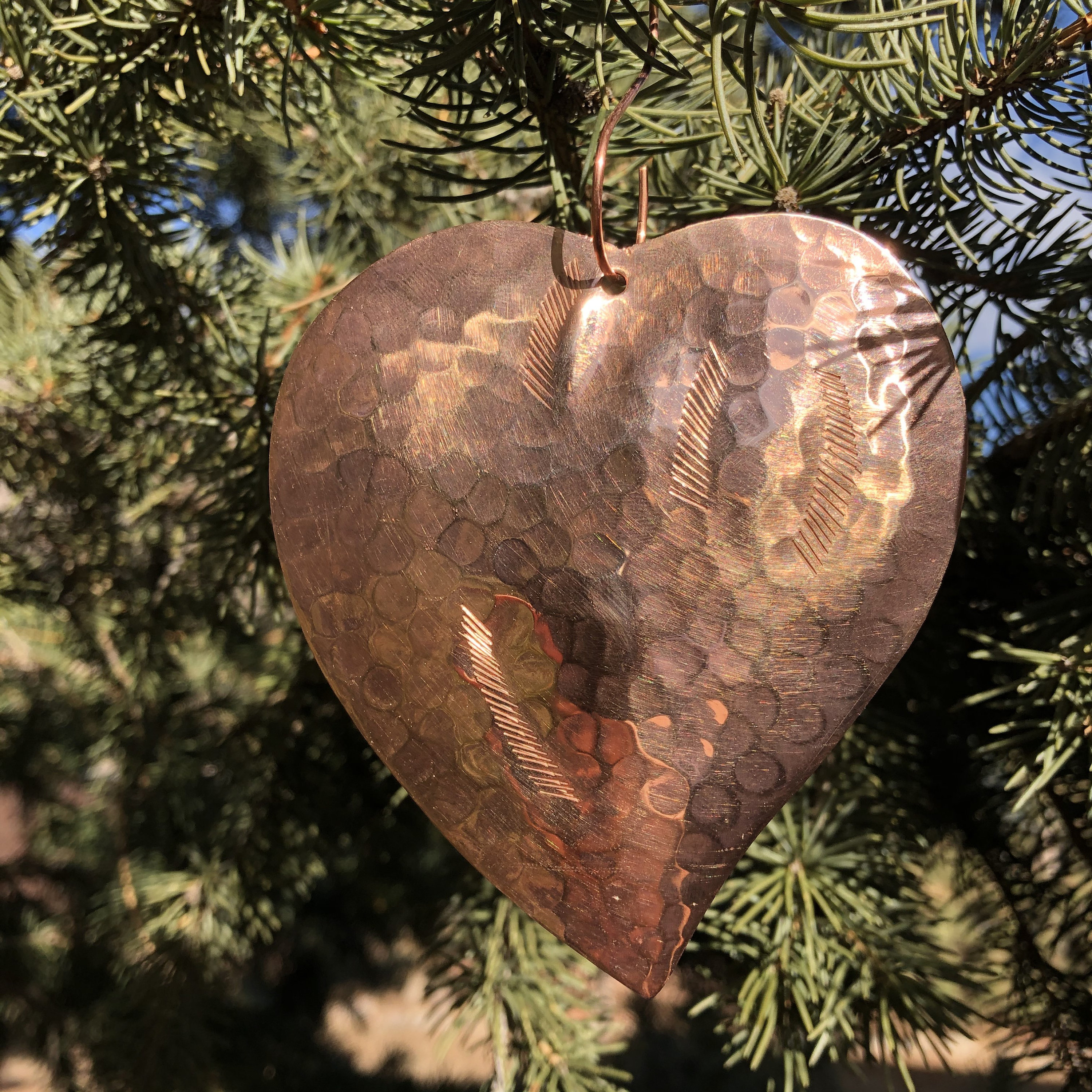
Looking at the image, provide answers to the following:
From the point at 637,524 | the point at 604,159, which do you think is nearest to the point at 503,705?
the point at 637,524

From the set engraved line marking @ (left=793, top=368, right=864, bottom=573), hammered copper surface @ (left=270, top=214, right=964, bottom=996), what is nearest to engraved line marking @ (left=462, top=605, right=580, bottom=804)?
hammered copper surface @ (left=270, top=214, right=964, bottom=996)

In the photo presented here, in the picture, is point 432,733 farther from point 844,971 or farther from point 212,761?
point 212,761

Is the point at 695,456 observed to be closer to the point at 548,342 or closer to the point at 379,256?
the point at 548,342

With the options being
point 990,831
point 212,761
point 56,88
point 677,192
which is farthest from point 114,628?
point 990,831

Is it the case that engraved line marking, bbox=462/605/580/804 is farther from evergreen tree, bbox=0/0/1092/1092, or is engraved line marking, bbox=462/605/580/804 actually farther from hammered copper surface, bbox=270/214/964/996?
evergreen tree, bbox=0/0/1092/1092

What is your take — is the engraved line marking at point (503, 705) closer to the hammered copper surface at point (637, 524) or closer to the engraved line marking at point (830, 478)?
the hammered copper surface at point (637, 524)

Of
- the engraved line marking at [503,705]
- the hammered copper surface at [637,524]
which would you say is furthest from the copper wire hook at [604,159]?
the engraved line marking at [503,705]
